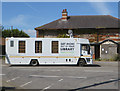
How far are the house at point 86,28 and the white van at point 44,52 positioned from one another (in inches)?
643

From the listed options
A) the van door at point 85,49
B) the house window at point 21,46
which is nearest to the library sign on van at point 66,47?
the van door at point 85,49

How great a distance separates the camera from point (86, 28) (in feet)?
108

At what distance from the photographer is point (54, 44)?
16.8 m

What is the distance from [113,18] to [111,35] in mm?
5261

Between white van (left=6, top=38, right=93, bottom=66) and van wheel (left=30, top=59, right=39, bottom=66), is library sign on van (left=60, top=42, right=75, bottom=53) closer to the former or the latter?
white van (left=6, top=38, right=93, bottom=66)

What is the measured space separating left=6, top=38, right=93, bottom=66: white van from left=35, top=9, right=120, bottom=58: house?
53.6 feet

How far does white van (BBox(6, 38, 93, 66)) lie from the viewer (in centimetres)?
1656

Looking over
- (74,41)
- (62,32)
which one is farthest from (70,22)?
(74,41)

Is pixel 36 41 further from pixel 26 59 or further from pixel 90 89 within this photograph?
pixel 90 89

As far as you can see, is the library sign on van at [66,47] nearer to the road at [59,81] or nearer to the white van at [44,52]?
the white van at [44,52]

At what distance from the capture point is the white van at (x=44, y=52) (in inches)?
652

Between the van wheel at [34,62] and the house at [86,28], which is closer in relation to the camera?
the van wheel at [34,62]

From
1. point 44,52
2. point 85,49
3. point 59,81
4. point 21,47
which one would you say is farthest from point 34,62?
point 59,81

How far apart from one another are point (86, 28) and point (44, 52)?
1789 centimetres
